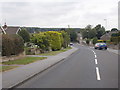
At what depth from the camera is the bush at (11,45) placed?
19.5 m

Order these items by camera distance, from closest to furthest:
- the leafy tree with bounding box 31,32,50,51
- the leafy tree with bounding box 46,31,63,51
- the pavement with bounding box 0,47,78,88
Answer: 1. the pavement with bounding box 0,47,78,88
2. the leafy tree with bounding box 31,32,50,51
3. the leafy tree with bounding box 46,31,63,51

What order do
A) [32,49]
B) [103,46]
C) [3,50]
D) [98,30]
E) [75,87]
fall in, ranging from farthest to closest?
[98,30] < [103,46] < [32,49] < [3,50] < [75,87]

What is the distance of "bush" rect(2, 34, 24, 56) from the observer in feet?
64.0

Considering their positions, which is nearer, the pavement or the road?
the road

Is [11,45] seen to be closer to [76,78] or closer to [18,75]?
[18,75]

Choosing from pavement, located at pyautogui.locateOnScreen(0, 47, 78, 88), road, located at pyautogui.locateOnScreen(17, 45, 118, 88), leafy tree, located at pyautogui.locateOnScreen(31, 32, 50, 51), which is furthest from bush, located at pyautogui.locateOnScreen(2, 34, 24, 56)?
leafy tree, located at pyautogui.locateOnScreen(31, 32, 50, 51)

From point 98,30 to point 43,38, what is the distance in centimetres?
10643

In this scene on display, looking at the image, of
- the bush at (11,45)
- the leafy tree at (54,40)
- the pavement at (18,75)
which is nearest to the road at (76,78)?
the pavement at (18,75)

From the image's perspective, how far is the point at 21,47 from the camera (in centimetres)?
2433

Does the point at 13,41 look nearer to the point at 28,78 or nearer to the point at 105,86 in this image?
the point at 28,78

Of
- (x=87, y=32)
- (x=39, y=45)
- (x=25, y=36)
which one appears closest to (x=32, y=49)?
(x=39, y=45)

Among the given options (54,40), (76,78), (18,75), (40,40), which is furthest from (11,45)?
(54,40)

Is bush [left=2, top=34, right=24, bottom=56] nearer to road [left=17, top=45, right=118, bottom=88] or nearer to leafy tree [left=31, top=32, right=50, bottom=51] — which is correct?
road [left=17, top=45, right=118, bottom=88]

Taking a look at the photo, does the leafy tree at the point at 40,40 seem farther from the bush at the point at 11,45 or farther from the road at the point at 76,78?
the road at the point at 76,78
